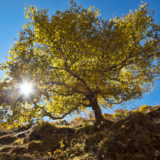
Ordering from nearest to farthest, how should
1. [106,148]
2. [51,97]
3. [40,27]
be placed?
[106,148] < [40,27] < [51,97]

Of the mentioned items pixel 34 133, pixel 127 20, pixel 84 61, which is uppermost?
pixel 127 20

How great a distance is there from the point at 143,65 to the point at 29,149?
664 inches

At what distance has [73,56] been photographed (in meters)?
16.0

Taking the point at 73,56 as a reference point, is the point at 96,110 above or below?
below

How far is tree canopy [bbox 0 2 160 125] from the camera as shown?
1455cm

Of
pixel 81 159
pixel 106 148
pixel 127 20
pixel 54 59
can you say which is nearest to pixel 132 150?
pixel 106 148

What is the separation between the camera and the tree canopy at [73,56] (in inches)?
573

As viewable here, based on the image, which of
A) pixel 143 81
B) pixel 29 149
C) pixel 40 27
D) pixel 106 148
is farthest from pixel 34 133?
pixel 143 81

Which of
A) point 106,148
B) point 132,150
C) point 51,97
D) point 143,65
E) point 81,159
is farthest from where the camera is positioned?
point 51,97

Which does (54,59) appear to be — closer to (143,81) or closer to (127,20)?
(127,20)

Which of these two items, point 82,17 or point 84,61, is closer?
point 82,17

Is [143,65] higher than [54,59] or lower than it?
lower

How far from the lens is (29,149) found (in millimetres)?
13727

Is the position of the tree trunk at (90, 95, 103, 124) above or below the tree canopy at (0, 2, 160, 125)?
below
